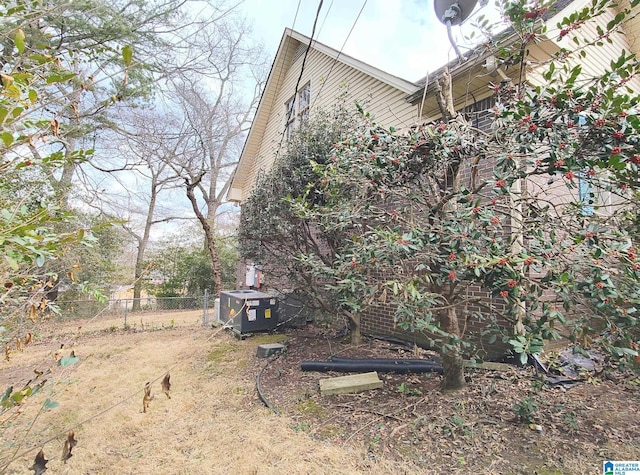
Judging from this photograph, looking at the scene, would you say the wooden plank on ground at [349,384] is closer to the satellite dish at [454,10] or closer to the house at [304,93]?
the house at [304,93]

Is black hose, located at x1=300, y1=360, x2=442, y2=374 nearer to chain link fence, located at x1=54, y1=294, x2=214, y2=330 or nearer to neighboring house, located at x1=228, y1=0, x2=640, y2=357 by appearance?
neighboring house, located at x1=228, y1=0, x2=640, y2=357

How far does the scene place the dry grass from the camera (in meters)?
2.69

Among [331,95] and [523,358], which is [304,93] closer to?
[331,95]

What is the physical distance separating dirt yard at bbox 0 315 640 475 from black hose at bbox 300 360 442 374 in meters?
0.10

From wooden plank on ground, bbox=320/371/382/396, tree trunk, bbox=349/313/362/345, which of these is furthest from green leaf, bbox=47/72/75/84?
tree trunk, bbox=349/313/362/345

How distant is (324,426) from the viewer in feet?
10.8

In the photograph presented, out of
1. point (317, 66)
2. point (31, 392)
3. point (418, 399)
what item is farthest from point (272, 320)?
point (317, 66)

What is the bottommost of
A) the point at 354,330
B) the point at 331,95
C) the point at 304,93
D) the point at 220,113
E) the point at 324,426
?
the point at 324,426

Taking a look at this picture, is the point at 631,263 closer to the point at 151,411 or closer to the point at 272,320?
the point at 151,411

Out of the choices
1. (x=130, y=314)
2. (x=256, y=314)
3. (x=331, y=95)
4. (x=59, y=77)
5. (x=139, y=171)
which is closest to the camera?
(x=59, y=77)

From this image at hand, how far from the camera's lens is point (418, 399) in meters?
3.62

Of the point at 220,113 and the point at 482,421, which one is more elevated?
the point at 220,113

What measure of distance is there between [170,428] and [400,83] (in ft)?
20.5

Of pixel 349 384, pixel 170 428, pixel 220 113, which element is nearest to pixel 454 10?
pixel 349 384
